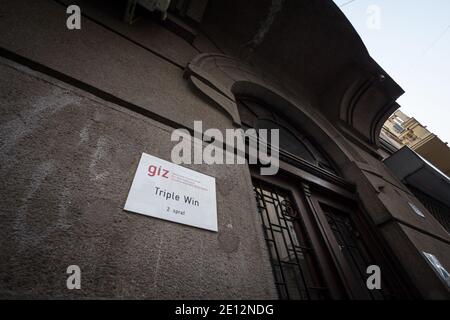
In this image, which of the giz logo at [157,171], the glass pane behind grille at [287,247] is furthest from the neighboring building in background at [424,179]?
the giz logo at [157,171]

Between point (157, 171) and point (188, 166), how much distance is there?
0.77ft

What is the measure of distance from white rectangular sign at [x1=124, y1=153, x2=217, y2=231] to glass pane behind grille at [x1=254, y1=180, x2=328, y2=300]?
2.88 feet

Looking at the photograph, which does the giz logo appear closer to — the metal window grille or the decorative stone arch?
the decorative stone arch

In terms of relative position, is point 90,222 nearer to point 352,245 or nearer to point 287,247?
point 287,247

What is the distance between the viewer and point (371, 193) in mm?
3121

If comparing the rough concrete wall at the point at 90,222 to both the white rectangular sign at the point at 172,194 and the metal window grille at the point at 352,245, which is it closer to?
the white rectangular sign at the point at 172,194

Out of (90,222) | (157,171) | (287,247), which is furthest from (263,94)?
(90,222)

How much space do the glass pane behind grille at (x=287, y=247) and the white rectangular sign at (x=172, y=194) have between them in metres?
0.88

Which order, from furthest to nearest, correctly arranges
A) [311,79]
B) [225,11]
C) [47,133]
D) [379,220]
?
[311,79] → [225,11] → [379,220] → [47,133]

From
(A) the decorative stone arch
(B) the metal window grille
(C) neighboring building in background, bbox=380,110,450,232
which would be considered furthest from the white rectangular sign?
(C) neighboring building in background, bbox=380,110,450,232

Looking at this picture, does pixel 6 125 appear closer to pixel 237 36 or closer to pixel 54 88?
pixel 54 88

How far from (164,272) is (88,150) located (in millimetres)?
732

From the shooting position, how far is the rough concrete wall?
0.80 metres
